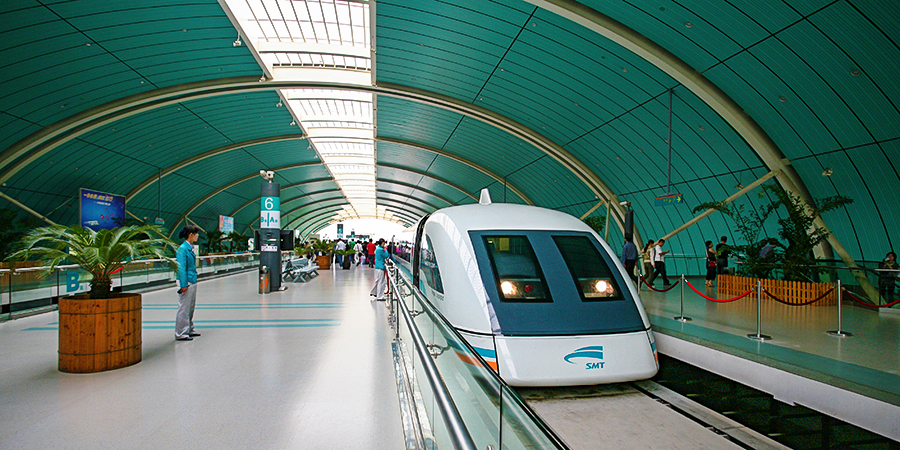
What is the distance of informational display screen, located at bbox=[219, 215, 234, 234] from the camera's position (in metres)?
46.1

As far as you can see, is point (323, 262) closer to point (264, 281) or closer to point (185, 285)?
point (264, 281)

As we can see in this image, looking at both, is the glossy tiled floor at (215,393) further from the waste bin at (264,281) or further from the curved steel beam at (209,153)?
the curved steel beam at (209,153)

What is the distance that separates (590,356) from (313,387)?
297 centimetres

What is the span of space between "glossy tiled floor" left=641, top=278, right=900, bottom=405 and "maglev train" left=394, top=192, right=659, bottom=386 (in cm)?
145

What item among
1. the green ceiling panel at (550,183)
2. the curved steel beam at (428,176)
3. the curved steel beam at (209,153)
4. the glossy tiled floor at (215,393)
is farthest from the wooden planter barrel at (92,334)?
the curved steel beam at (428,176)

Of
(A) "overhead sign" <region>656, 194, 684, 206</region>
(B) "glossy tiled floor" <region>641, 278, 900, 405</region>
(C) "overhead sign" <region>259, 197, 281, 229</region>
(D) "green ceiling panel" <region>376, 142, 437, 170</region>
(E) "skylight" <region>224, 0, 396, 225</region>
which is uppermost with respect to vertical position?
(E) "skylight" <region>224, 0, 396, 225</region>

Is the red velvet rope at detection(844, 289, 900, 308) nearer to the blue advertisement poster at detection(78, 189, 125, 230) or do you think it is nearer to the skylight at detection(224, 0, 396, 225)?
the skylight at detection(224, 0, 396, 225)

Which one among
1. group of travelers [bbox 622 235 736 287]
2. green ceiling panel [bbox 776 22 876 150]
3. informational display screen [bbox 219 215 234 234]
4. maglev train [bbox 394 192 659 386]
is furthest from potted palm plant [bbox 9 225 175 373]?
informational display screen [bbox 219 215 234 234]

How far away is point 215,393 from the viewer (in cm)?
471

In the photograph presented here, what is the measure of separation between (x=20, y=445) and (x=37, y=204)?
30.7m

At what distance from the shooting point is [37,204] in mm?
26375

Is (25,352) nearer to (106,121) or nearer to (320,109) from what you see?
(106,121)

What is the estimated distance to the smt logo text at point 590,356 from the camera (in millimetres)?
4961

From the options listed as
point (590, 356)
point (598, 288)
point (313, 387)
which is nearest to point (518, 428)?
point (590, 356)
